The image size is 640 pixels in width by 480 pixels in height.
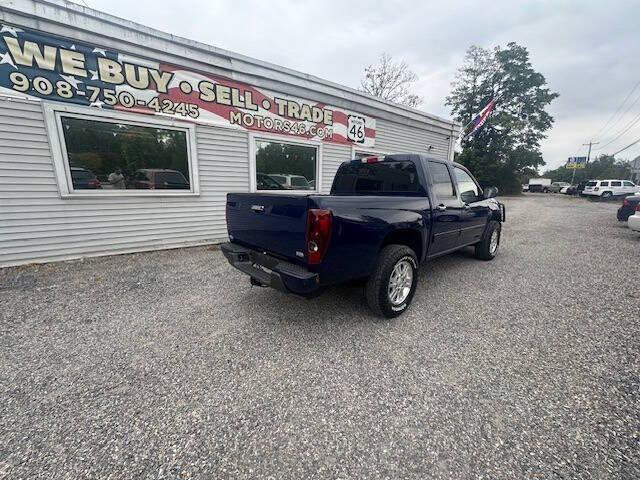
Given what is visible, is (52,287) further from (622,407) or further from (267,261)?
(622,407)

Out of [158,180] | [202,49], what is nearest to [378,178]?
[158,180]

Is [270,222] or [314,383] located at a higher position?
[270,222]

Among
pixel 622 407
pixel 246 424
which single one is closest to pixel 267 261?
pixel 246 424

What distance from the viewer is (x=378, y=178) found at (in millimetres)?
4020

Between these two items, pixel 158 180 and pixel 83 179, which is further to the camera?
pixel 158 180

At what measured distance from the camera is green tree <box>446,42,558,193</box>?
1173 inches

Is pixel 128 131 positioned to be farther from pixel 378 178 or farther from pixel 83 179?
pixel 378 178

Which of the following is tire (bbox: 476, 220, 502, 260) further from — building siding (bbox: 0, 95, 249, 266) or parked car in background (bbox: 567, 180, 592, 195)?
parked car in background (bbox: 567, 180, 592, 195)

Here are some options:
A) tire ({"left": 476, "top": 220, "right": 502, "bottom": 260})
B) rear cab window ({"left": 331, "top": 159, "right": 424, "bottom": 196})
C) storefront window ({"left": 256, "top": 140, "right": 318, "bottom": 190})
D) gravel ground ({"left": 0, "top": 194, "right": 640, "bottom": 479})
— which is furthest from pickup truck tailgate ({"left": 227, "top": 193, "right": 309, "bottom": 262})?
tire ({"left": 476, "top": 220, "right": 502, "bottom": 260})

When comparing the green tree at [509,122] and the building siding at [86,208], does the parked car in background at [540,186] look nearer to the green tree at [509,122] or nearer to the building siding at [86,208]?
the green tree at [509,122]

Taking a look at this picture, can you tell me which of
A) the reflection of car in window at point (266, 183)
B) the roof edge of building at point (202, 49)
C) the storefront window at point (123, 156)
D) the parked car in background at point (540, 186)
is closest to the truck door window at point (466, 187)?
the reflection of car in window at point (266, 183)

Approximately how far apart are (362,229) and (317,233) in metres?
0.55

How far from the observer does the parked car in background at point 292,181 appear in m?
7.03

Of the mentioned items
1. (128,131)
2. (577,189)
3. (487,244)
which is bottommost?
(487,244)
